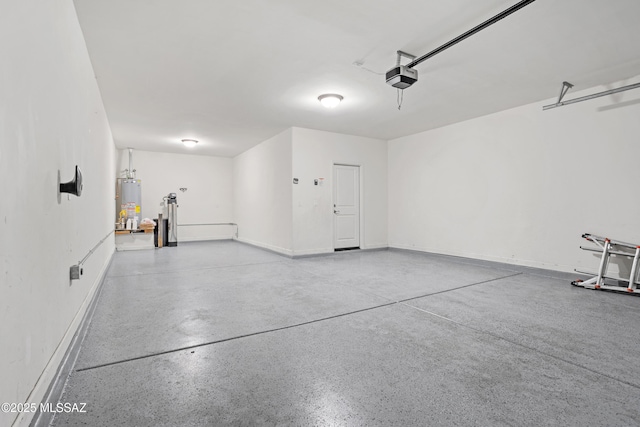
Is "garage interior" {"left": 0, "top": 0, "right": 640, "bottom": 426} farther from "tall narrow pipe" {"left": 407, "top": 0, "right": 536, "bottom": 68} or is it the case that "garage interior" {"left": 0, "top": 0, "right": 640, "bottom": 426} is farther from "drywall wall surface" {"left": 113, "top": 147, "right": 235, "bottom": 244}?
"drywall wall surface" {"left": 113, "top": 147, "right": 235, "bottom": 244}

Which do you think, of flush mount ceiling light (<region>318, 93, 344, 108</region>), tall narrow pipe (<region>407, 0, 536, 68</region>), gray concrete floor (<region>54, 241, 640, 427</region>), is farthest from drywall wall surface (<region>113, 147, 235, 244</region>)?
tall narrow pipe (<region>407, 0, 536, 68</region>)

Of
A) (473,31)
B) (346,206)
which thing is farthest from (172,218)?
(473,31)

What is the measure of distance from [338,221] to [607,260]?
4.69 metres

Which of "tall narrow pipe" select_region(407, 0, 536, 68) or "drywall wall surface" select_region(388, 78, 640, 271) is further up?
"tall narrow pipe" select_region(407, 0, 536, 68)

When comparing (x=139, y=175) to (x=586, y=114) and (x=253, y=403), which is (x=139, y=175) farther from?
(x=586, y=114)

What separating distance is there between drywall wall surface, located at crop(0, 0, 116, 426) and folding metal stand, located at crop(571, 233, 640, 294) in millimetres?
5577

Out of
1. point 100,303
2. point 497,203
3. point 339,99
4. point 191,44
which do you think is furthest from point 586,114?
point 100,303

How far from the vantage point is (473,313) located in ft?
9.99

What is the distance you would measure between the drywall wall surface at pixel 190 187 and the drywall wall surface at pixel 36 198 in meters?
7.11

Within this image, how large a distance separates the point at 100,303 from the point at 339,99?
13.8ft

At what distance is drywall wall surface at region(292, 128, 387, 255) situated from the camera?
662 centimetres

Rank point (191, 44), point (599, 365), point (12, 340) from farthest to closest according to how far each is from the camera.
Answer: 1. point (191, 44)
2. point (599, 365)
3. point (12, 340)

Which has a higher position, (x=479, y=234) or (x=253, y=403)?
(x=479, y=234)

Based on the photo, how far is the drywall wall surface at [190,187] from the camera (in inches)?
357
